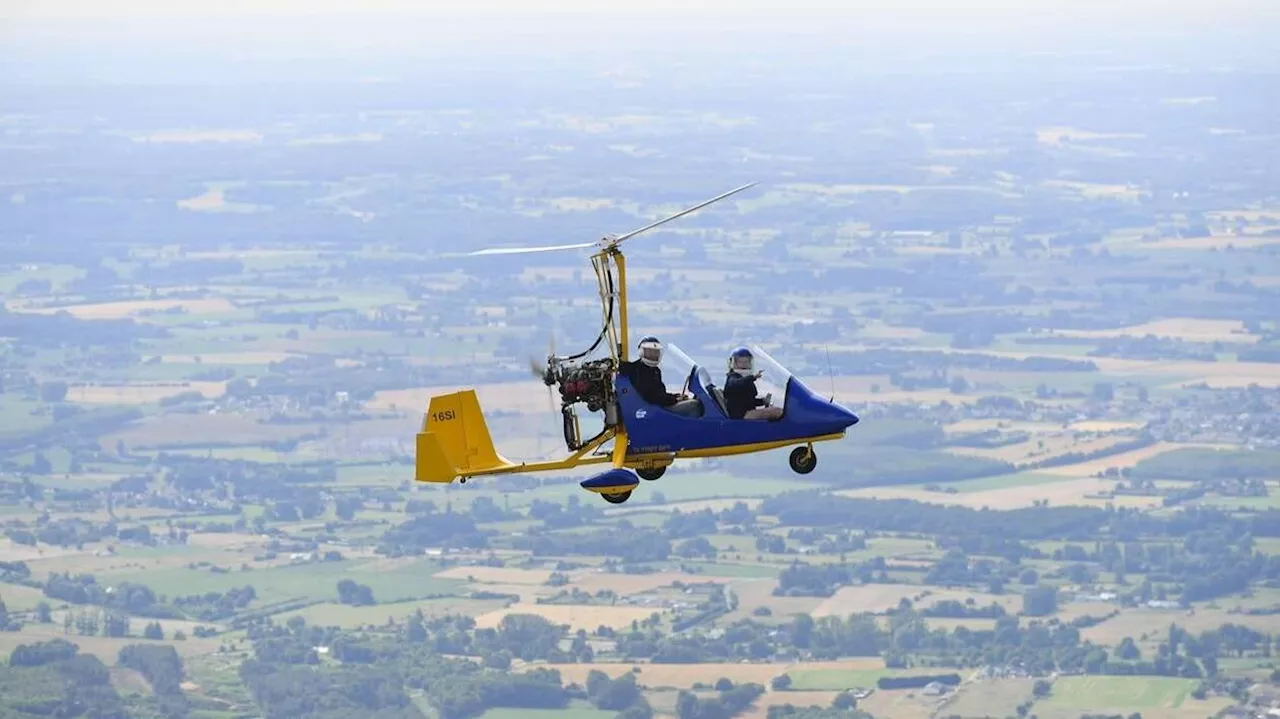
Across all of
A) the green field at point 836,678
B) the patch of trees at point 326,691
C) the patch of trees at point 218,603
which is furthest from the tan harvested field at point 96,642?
the green field at point 836,678

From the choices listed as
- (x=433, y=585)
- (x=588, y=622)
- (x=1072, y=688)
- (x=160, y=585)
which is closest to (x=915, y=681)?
(x=1072, y=688)

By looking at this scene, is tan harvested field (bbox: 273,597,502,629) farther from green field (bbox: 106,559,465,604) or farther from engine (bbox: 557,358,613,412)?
engine (bbox: 557,358,613,412)

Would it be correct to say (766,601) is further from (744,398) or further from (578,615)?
(744,398)

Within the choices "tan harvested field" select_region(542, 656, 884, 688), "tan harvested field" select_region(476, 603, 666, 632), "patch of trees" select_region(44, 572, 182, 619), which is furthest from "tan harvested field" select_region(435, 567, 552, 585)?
"tan harvested field" select_region(542, 656, 884, 688)

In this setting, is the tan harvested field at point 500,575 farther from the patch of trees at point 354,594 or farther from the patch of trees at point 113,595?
the patch of trees at point 113,595

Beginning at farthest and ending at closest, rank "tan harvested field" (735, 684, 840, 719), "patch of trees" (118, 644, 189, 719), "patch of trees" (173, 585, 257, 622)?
1. "patch of trees" (173, 585, 257, 622)
2. "patch of trees" (118, 644, 189, 719)
3. "tan harvested field" (735, 684, 840, 719)

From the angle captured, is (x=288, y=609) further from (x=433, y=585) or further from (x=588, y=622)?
(x=588, y=622)
